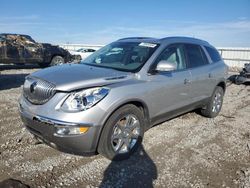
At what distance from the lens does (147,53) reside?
15.4ft

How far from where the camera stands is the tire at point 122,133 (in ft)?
12.4

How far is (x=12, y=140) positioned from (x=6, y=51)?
32.2ft

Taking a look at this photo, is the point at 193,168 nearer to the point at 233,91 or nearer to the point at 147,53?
the point at 147,53

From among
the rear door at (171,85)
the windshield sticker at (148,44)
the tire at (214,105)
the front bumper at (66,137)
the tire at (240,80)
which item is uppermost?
the windshield sticker at (148,44)

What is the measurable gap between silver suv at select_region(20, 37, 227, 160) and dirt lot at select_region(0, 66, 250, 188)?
0.30 metres

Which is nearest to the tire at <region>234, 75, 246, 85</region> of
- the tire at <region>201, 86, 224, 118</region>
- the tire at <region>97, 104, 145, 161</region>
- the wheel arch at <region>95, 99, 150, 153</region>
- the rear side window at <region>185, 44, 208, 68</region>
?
the tire at <region>201, 86, 224, 118</region>

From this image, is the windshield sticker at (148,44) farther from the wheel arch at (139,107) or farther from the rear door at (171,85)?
the wheel arch at (139,107)

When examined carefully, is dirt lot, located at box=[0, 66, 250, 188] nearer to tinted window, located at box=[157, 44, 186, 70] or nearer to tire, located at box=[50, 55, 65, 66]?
tinted window, located at box=[157, 44, 186, 70]

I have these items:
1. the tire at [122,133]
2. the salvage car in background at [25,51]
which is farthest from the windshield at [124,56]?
the salvage car in background at [25,51]

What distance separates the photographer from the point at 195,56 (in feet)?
18.9

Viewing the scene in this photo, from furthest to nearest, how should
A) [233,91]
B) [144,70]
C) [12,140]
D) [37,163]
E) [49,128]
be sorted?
[233,91] < [12,140] < [144,70] < [37,163] < [49,128]

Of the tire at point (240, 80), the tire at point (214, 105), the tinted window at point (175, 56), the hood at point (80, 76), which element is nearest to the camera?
the hood at point (80, 76)

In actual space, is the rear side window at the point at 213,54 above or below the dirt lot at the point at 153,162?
above

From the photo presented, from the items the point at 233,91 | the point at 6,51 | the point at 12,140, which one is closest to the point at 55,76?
the point at 12,140
